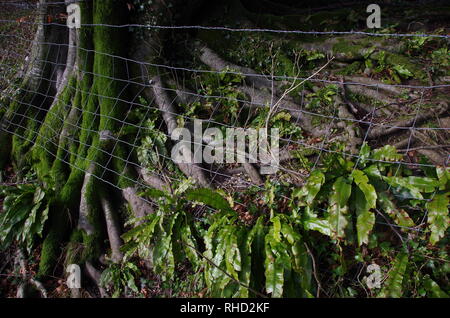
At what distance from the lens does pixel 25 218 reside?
3.48 meters

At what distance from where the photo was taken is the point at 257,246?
265 cm

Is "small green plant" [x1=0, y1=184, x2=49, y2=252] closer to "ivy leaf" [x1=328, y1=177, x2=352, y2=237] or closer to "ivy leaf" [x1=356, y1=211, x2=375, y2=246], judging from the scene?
"ivy leaf" [x1=328, y1=177, x2=352, y2=237]

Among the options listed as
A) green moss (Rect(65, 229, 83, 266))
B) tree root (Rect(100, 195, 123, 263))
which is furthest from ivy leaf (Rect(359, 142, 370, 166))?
green moss (Rect(65, 229, 83, 266))

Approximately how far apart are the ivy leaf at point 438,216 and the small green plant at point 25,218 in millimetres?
3599

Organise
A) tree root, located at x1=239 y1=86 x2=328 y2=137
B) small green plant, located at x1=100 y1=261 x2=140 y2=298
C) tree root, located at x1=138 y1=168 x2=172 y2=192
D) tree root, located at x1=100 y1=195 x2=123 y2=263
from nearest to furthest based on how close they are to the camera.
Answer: small green plant, located at x1=100 y1=261 x2=140 y2=298
tree root, located at x1=100 y1=195 x2=123 y2=263
tree root, located at x1=138 y1=168 x2=172 y2=192
tree root, located at x1=239 y1=86 x2=328 y2=137

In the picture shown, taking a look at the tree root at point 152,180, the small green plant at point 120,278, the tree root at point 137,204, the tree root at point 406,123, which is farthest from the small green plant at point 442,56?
the small green plant at point 120,278

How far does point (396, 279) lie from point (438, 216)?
58 centimetres

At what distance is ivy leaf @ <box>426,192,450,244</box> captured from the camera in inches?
93.7

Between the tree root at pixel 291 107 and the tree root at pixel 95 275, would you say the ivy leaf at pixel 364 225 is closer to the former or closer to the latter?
the tree root at pixel 291 107

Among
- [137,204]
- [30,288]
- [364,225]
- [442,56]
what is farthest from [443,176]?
[30,288]

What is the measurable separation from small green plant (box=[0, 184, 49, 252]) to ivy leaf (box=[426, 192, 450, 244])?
3599mm

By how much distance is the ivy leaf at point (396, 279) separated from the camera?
2438mm
